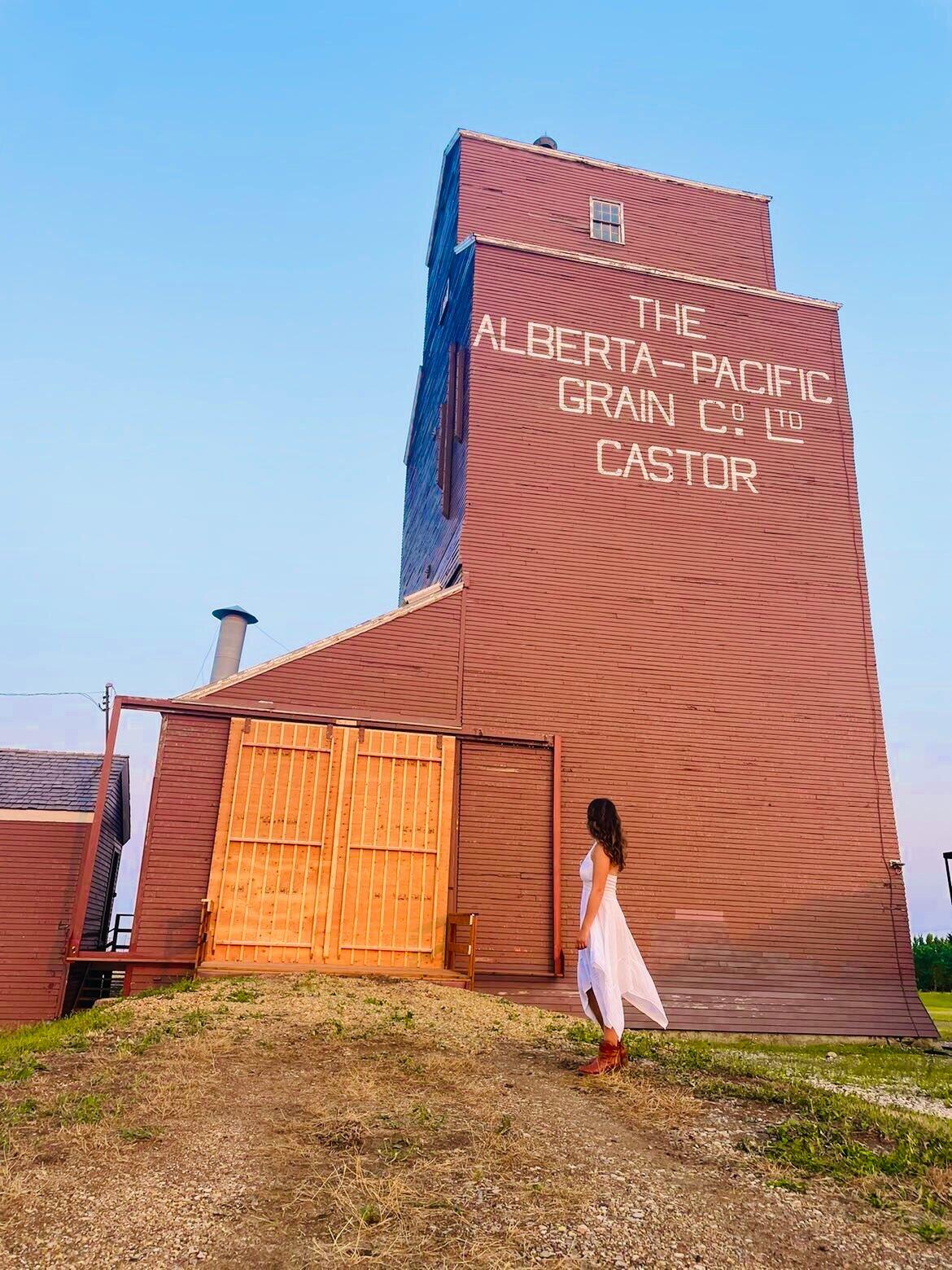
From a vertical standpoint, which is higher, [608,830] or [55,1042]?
[608,830]

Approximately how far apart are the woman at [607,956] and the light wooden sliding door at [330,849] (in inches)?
242

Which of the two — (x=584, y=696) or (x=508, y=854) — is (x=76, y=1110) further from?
(x=584, y=696)

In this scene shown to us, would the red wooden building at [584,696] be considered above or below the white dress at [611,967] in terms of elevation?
above

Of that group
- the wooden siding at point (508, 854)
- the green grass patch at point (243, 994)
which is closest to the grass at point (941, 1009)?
the wooden siding at point (508, 854)

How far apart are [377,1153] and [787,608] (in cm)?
1384

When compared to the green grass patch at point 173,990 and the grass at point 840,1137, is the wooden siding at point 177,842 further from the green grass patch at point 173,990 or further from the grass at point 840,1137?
the grass at point 840,1137

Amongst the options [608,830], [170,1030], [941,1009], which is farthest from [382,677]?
[941,1009]

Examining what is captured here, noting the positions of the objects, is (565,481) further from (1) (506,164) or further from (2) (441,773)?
(1) (506,164)

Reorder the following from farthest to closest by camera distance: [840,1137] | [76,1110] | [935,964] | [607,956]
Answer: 1. [935,964]
2. [607,956]
3. [76,1110]
4. [840,1137]

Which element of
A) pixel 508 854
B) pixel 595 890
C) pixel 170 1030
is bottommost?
pixel 170 1030

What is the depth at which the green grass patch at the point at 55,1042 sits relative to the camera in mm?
6680

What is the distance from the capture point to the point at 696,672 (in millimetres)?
15820

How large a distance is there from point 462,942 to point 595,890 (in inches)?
259

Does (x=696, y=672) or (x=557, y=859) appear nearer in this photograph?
(x=557, y=859)
